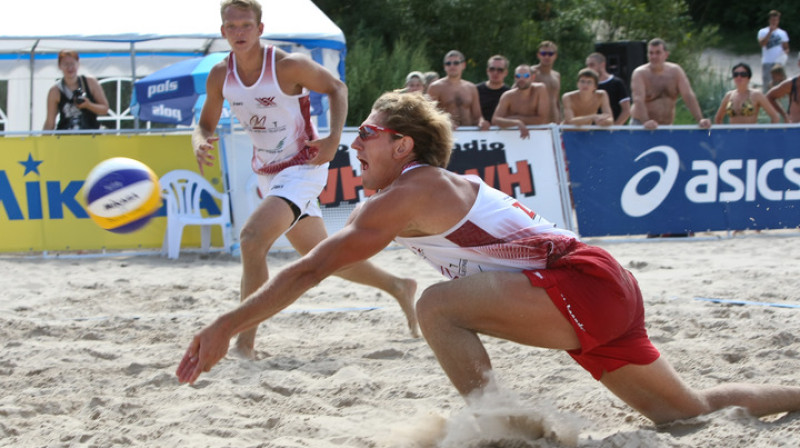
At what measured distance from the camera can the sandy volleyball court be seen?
3.03 meters

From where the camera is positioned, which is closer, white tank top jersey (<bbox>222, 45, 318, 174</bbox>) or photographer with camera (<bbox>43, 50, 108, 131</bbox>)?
white tank top jersey (<bbox>222, 45, 318, 174</bbox>)

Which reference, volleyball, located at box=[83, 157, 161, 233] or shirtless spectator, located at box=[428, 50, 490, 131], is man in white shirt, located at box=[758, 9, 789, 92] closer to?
shirtless spectator, located at box=[428, 50, 490, 131]

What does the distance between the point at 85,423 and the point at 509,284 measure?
171 cm

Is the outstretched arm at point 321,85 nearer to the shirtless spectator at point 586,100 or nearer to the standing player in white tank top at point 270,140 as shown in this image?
the standing player in white tank top at point 270,140

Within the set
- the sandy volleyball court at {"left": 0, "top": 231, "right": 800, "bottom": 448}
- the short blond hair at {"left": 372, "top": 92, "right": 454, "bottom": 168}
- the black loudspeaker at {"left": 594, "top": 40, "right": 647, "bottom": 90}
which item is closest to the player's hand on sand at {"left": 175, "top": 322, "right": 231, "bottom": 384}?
the sandy volleyball court at {"left": 0, "top": 231, "right": 800, "bottom": 448}

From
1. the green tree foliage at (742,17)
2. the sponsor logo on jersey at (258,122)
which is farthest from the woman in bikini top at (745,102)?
the green tree foliage at (742,17)

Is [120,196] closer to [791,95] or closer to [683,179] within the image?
[683,179]

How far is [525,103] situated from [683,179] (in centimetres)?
179

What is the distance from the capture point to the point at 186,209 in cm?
849

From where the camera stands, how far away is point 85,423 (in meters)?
3.37

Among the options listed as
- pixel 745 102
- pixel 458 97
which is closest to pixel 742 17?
pixel 745 102

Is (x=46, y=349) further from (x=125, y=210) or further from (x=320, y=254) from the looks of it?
(x=320, y=254)

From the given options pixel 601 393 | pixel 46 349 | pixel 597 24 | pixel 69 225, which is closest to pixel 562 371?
pixel 601 393

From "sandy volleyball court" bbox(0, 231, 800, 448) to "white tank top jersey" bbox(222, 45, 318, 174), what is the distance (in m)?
1.03
